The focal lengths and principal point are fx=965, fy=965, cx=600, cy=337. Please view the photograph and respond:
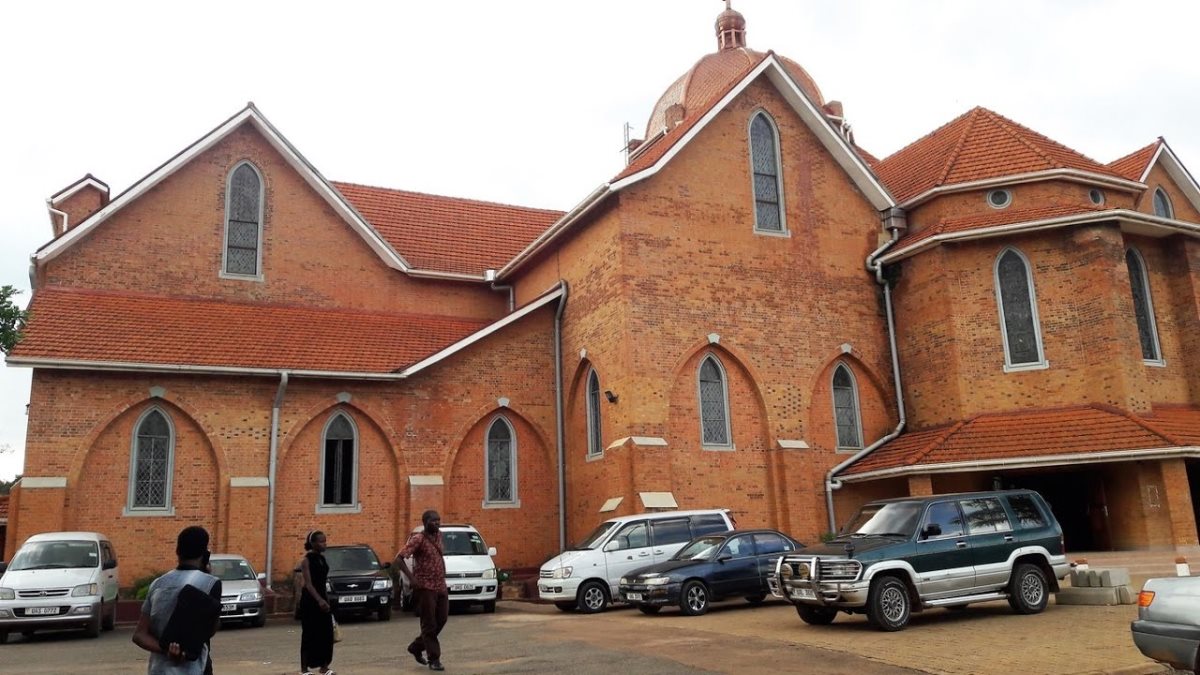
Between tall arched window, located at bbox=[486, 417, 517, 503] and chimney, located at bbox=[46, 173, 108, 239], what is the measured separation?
445 inches

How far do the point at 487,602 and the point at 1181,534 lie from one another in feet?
42.5

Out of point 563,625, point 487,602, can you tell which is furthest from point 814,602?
point 487,602

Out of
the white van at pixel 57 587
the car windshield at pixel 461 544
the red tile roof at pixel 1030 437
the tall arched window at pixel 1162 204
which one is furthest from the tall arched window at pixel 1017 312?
the white van at pixel 57 587

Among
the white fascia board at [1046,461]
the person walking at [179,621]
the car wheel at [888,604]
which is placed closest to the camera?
the person walking at [179,621]

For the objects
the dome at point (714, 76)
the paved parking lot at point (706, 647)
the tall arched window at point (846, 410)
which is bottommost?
the paved parking lot at point (706, 647)

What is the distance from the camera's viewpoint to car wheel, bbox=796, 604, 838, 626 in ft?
42.5

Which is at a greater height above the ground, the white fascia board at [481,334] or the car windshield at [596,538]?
the white fascia board at [481,334]

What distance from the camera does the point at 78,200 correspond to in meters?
24.1

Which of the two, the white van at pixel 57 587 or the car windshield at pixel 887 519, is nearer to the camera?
the car windshield at pixel 887 519

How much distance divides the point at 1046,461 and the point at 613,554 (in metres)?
8.61

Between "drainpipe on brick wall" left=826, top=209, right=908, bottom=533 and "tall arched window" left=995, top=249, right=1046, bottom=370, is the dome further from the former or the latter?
"tall arched window" left=995, top=249, right=1046, bottom=370

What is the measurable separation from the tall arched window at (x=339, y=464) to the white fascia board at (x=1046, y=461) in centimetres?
1130

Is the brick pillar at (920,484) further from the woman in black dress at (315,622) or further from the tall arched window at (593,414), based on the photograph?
the woman in black dress at (315,622)

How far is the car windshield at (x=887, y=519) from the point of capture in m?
13.0
